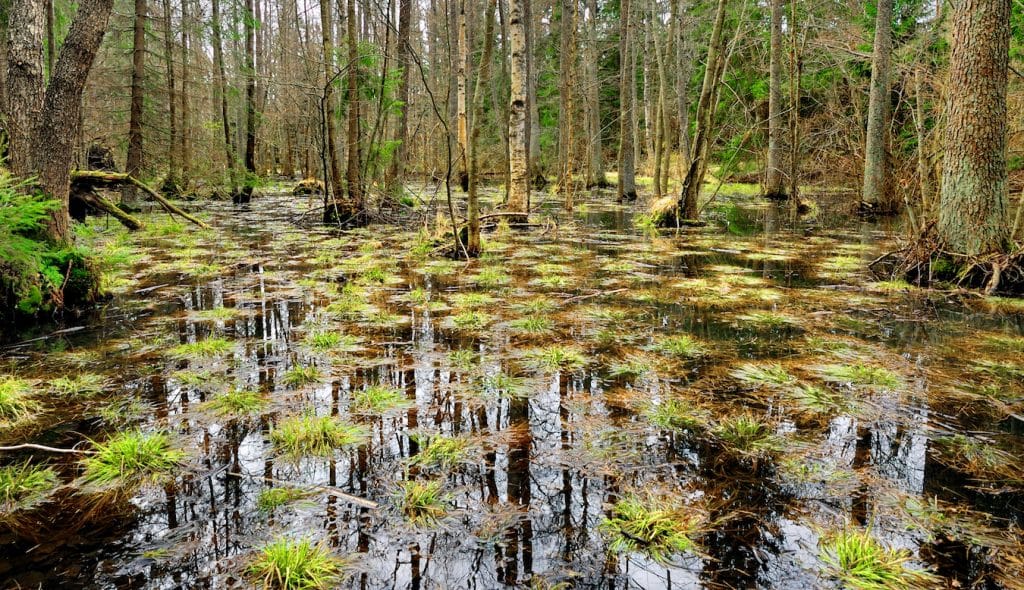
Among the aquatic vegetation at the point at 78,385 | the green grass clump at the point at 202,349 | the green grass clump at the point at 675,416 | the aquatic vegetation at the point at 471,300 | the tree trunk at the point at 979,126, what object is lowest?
the green grass clump at the point at 675,416

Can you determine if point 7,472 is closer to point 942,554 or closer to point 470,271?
point 942,554

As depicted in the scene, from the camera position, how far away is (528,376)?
413 cm

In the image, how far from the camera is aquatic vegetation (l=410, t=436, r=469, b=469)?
2.89m

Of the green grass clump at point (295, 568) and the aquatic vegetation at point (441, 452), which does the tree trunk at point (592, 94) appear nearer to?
the aquatic vegetation at point (441, 452)

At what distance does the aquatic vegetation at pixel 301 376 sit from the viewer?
3.98 metres

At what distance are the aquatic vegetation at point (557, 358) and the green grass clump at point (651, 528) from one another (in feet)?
6.07

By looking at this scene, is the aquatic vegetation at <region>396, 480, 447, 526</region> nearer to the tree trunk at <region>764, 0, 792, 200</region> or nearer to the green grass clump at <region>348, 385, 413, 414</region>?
the green grass clump at <region>348, 385, 413, 414</region>

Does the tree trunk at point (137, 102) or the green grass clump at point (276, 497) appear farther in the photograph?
the tree trunk at point (137, 102)

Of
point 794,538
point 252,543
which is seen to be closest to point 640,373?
point 794,538

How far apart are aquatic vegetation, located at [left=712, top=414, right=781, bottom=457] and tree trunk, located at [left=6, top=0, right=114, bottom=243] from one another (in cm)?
647

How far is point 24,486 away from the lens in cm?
262

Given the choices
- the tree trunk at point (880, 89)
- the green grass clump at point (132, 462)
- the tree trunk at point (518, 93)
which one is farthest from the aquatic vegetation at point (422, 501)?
the tree trunk at point (880, 89)

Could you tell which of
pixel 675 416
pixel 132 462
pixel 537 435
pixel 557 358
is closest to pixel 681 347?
pixel 557 358

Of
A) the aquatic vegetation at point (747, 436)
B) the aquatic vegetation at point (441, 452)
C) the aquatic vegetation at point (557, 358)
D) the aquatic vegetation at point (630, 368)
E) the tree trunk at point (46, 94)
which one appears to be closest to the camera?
the aquatic vegetation at point (441, 452)
